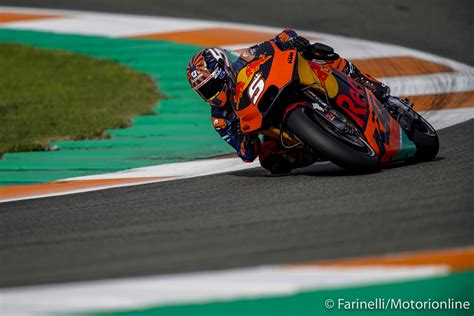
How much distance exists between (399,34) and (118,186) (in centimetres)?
741

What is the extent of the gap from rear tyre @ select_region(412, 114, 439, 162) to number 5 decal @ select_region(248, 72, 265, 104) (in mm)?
1304

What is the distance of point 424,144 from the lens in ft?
23.5

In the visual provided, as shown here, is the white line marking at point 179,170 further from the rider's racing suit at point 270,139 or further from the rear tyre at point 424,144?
the rear tyre at point 424,144

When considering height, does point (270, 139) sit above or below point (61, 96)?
above

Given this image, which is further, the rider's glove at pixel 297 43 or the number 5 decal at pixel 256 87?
the rider's glove at pixel 297 43

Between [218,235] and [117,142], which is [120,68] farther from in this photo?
[218,235]

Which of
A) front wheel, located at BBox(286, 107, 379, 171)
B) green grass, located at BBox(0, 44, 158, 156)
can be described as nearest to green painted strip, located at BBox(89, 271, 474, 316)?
front wheel, located at BBox(286, 107, 379, 171)

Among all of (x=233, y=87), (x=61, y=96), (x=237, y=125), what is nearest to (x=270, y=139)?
(x=237, y=125)

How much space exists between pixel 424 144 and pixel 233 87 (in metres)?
1.49

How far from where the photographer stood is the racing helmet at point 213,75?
686 cm

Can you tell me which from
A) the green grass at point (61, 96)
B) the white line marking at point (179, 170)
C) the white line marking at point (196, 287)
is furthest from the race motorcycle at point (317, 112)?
the green grass at point (61, 96)

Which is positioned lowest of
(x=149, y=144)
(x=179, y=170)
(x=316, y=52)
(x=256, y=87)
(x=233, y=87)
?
(x=149, y=144)

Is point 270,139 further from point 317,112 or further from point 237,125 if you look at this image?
point 317,112

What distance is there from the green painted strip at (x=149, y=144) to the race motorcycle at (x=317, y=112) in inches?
85.8
